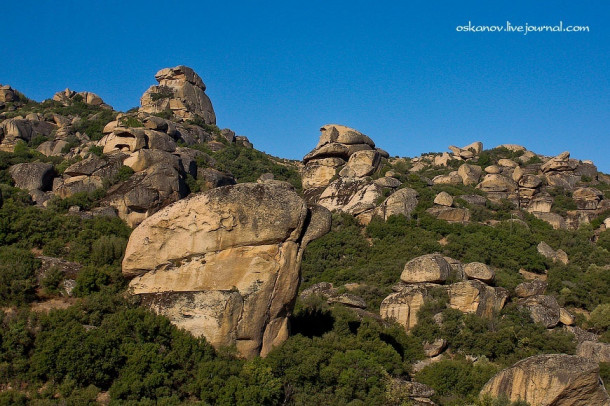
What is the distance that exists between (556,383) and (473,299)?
14.8 meters

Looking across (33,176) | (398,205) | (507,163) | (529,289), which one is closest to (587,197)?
(507,163)

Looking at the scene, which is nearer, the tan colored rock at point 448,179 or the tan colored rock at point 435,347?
the tan colored rock at point 435,347

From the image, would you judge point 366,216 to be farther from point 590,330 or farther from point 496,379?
point 496,379

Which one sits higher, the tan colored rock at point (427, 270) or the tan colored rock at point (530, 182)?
the tan colored rock at point (530, 182)

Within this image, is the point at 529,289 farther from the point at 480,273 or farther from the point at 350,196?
the point at 350,196

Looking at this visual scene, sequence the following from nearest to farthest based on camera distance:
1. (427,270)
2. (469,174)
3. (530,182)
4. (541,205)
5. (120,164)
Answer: (427,270)
(120,164)
(541,205)
(530,182)
(469,174)

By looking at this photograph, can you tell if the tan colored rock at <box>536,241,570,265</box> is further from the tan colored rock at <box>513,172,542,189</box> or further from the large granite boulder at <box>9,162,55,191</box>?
the large granite boulder at <box>9,162,55,191</box>

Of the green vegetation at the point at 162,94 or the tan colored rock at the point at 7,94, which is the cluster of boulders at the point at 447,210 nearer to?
the green vegetation at the point at 162,94

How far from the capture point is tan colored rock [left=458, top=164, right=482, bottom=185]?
59688 mm

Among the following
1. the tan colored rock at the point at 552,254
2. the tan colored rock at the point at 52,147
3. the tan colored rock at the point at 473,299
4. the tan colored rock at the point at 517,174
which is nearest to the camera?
the tan colored rock at the point at 473,299

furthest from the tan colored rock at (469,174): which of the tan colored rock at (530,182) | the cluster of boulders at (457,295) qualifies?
the cluster of boulders at (457,295)

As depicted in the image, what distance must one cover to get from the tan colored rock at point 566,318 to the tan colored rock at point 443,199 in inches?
625

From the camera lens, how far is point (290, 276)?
1812cm

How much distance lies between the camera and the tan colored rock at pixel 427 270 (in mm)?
32594
